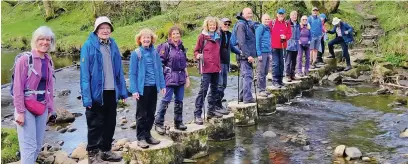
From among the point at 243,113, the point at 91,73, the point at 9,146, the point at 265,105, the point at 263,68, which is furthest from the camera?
the point at 263,68

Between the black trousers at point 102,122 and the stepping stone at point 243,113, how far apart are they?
4.30 meters

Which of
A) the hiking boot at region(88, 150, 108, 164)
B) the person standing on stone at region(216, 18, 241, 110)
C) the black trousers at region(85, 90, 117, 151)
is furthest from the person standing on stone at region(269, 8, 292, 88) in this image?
the hiking boot at region(88, 150, 108, 164)

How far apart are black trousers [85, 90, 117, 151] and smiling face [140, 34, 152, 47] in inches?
39.6

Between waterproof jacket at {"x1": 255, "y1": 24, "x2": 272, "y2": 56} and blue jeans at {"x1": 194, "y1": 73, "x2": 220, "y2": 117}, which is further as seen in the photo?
waterproof jacket at {"x1": 255, "y1": 24, "x2": 272, "y2": 56}

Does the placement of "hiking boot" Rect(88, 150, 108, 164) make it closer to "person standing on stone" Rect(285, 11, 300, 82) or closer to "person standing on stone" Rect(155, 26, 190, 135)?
"person standing on stone" Rect(155, 26, 190, 135)

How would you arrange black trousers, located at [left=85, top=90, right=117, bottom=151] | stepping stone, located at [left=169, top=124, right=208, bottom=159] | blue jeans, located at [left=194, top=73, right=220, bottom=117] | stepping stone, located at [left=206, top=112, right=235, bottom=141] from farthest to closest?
1. stepping stone, located at [left=206, top=112, right=235, bottom=141]
2. blue jeans, located at [left=194, top=73, right=220, bottom=117]
3. stepping stone, located at [left=169, top=124, right=208, bottom=159]
4. black trousers, located at [left=85, top=90, right=117, bottom=151]

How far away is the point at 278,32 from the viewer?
13078 mm

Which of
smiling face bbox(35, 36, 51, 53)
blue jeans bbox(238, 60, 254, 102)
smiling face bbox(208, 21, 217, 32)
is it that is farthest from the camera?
blue jeans bbox(238, 60, 254, 102)

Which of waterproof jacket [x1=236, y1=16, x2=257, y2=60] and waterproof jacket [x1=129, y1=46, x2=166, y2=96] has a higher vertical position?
waterproof jacket [x1=236, y1=16, x2=257, y2=60]

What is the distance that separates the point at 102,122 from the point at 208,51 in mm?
3185

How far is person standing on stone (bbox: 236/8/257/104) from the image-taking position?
1093cm

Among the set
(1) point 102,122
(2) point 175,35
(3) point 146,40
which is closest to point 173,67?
(2) point 175,35

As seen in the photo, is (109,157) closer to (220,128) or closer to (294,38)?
(220,128)

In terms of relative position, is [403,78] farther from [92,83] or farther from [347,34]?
[92,83]
